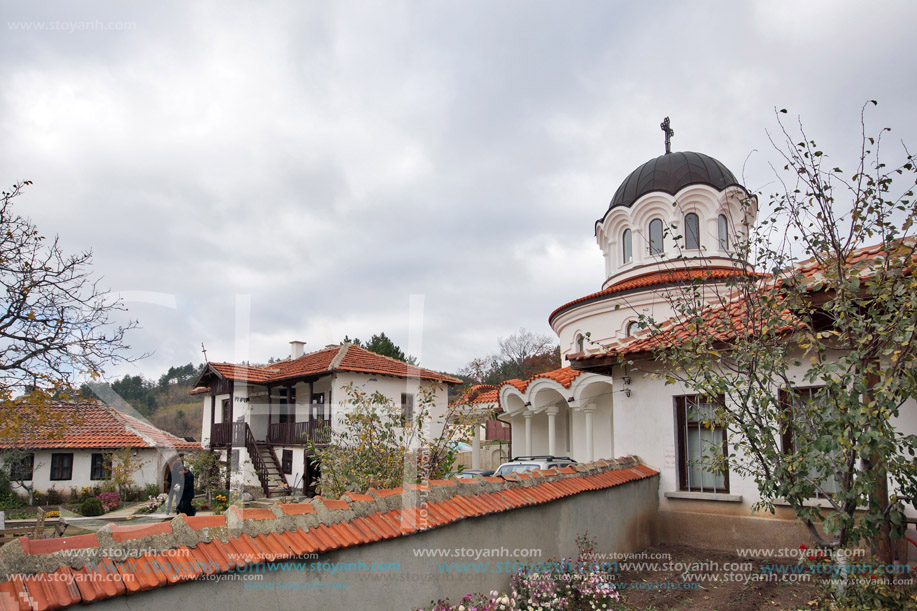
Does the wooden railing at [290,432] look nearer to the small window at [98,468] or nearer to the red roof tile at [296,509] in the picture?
the small window at [98,468]

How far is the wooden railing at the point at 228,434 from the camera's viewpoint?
24781 mm

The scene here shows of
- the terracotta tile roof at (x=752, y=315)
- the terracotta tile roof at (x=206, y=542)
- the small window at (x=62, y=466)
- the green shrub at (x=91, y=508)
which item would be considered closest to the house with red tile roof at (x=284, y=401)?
the green shrub at (x=91, y=508)

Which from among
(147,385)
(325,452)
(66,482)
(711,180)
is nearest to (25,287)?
(147,385)

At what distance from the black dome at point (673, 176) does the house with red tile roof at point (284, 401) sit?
381 inches

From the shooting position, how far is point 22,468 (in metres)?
25.5

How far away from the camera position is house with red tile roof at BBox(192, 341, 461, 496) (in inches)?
907

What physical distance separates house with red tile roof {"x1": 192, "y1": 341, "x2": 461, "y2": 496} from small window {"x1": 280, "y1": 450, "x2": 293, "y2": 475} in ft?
0.13

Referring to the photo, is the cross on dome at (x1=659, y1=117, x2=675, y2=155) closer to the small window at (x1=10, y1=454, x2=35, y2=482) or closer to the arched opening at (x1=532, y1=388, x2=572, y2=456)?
the arched opening at (x1=532, y1=388, x2=572, y2=456)

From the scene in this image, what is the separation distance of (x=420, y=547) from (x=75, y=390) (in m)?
8.07

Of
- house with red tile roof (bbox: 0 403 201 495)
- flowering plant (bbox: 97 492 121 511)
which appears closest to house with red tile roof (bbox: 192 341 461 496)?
house with red tile roof (bbox: 0 403 201 495)

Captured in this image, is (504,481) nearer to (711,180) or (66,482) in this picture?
(711,180)

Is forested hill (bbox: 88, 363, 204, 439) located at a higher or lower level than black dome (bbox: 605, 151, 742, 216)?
lower

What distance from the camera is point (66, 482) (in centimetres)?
2628

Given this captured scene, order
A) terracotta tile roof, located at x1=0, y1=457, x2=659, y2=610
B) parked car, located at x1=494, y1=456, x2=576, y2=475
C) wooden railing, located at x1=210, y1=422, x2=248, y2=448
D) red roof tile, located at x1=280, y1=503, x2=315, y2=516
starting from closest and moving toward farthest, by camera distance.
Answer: terracotta tile roof, located at x1=0, y1=457, x2=659, y2=610 < red roof tile, located at x1=280, y1=503, x2=315, y2=516 < parked car, located at x1=494, y1=456, x2=576, y2=475 < wooden railing, located at x1=210, y1=422, x2=248, y2=448
